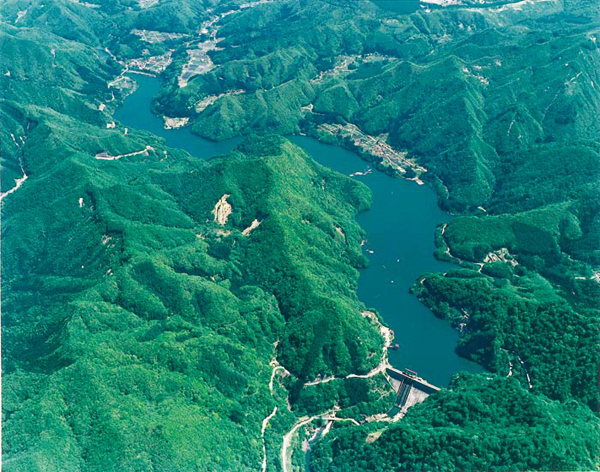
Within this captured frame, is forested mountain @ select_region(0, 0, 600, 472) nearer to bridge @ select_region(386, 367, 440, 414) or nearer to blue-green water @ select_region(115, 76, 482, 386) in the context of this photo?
bridge @ select_region(386, 367, 440, 414)

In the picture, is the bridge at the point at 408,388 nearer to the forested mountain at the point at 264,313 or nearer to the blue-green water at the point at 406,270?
the forested mountain at the point at 264,313

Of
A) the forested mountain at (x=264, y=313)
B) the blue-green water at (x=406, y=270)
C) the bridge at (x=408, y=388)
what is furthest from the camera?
the blue-green water at (x=406, y=270)

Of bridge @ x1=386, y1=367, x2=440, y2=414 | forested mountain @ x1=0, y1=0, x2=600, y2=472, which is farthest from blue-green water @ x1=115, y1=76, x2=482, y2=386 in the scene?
forested mountain @ x1=0, y1=0, x2=600, y2=472

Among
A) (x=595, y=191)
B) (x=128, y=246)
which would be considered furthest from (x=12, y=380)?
(x=595, y=191)

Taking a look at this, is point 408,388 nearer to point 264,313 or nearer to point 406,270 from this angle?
point 264,313

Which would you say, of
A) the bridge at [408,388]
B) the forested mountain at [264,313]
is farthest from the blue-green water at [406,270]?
the forested mountain at [264,313]

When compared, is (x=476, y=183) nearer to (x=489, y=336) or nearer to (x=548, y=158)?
(x=548, y=158)
